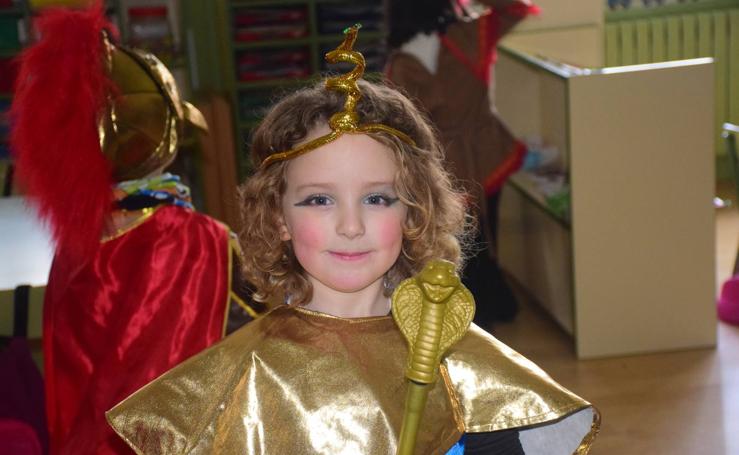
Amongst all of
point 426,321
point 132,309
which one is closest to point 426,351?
point 426,321

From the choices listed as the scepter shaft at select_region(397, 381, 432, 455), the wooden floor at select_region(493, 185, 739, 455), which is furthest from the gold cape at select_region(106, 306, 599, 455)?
the wooden floor at select_region(493, 185, 739, 455)

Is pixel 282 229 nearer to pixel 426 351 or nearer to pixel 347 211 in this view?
pixel 347 211

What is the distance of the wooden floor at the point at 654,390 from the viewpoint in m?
3.19

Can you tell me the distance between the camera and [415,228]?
166 centimetres

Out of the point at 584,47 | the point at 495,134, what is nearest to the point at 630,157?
the point at 495,134

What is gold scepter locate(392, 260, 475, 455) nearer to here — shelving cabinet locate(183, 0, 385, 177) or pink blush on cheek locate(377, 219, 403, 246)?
Answer: pink blush on cheek locate(377, 219, 403, 246)

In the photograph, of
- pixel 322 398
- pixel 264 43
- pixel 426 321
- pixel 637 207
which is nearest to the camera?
pixel 426 321

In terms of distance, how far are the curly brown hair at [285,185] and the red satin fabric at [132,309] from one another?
0.44 m

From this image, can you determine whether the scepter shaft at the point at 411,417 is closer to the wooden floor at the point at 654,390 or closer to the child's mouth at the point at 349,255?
the child's mouth at the point at 349,255

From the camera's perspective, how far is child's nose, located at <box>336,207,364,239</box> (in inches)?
61.2

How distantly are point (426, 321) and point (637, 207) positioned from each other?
2568mm

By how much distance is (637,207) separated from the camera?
12.1 feet

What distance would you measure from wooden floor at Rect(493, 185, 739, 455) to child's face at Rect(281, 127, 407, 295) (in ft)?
5.83

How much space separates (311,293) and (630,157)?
2.20 meters
